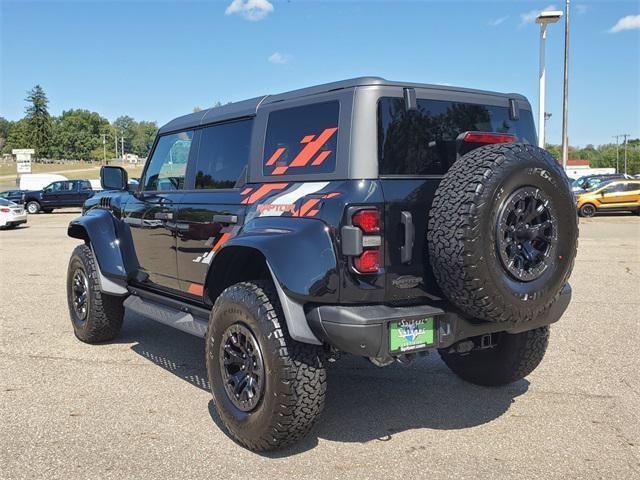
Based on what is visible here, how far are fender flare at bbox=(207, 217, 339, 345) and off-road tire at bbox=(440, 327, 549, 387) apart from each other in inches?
50.6

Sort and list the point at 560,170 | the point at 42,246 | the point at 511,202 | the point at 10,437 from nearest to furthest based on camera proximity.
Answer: the point at 511,202
the point at 560,170
the point at 10,437
the point at 42,246

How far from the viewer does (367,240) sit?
3062 millimetres

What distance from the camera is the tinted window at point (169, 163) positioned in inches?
189

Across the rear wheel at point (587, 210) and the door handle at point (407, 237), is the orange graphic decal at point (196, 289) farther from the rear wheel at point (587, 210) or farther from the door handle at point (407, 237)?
the rear wheel at point (587, 210)

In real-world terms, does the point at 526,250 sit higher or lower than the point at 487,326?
higher

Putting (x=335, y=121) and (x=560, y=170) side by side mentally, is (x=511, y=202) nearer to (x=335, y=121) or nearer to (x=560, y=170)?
(x=560, y=170)

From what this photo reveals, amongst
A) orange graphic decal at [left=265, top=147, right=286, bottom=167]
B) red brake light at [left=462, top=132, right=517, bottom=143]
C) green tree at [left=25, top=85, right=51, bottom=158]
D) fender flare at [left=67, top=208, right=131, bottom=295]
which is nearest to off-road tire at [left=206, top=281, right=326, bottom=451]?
orange graphic decal at [left=265, top=147, right=286, bottom=167]

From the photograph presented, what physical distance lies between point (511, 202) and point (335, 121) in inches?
41.6

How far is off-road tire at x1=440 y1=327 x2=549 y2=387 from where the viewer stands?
4.21 meters

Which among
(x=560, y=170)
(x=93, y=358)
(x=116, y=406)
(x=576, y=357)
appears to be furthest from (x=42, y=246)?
(x=560, y=170)

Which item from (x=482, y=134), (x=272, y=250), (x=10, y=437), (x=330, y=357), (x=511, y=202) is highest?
(x=482, y=134)

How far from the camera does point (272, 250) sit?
323 cm

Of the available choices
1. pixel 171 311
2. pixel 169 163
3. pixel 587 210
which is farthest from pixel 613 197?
pixel 171 311

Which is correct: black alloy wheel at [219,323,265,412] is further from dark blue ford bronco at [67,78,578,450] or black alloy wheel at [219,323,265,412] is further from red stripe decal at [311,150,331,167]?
red stripe decal at [311,150,331,167]
